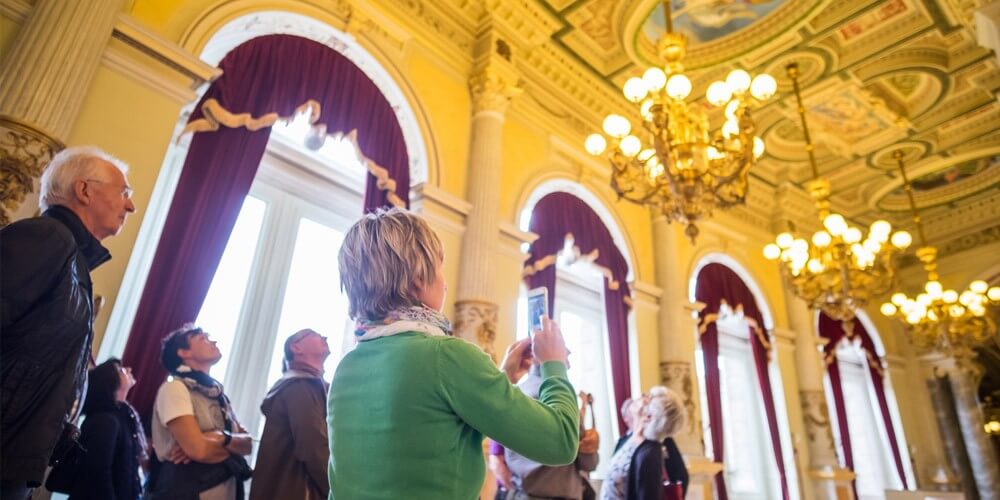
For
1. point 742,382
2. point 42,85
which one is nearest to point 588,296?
point 742,382

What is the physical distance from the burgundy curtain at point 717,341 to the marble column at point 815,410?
63cm

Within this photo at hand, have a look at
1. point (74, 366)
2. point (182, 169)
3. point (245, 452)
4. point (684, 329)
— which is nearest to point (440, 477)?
point (74, 366)

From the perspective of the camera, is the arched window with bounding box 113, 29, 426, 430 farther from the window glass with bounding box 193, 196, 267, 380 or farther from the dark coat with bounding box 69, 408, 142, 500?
the dark coat with bounding box 69, 408, 142, 500

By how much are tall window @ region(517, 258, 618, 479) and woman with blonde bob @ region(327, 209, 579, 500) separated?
493 cm

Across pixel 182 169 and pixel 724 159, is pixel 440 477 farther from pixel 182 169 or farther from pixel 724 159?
pixel 724 159

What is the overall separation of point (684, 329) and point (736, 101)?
11.5 ft

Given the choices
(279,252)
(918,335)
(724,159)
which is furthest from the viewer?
(918,335)

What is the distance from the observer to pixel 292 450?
7.16ft

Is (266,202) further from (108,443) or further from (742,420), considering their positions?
(742,420)

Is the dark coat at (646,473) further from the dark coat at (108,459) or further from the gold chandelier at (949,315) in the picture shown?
the gold chandelier at (949,315)

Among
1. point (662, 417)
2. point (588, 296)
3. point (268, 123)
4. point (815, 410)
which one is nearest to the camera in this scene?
point (662, 417)

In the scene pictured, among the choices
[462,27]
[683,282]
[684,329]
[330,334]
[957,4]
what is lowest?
[330,334]

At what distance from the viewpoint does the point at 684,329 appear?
6.70m

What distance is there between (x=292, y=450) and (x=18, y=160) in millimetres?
1819
